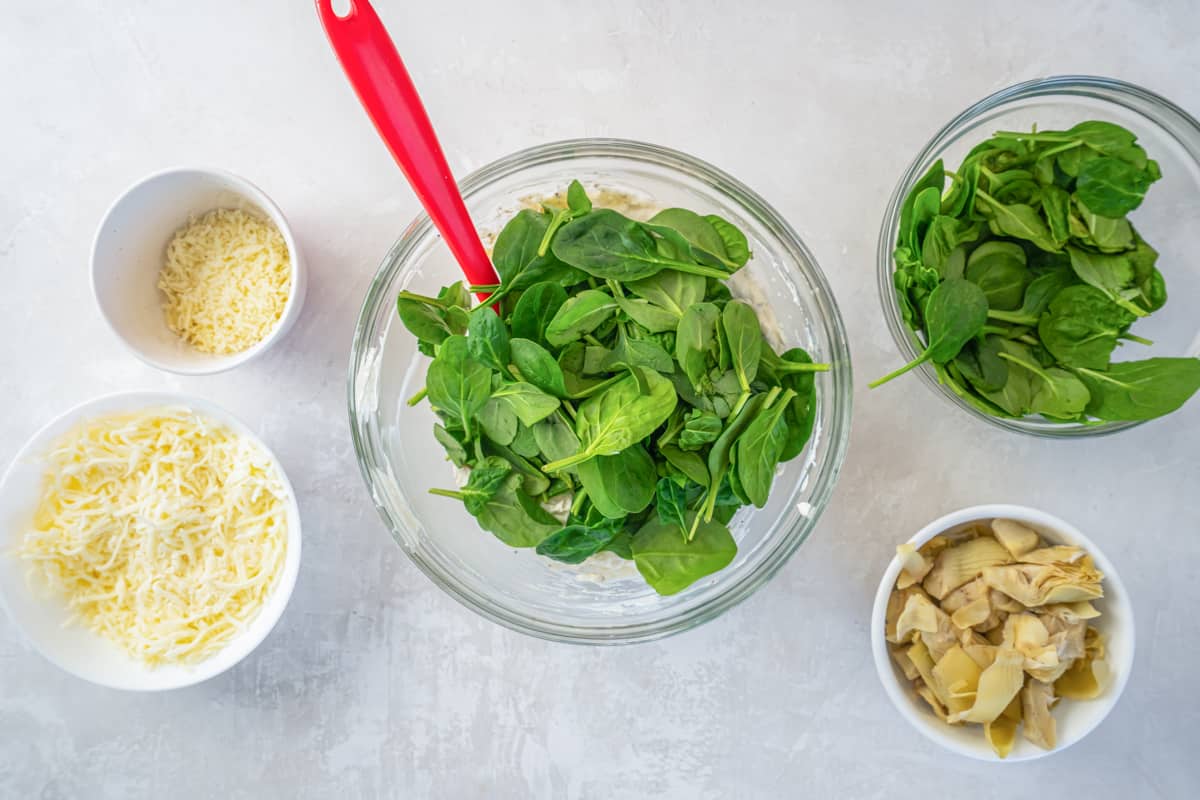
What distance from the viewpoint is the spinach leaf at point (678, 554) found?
0.94 metres

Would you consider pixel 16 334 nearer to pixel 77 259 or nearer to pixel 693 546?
pixel 77 259

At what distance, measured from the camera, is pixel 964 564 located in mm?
1134

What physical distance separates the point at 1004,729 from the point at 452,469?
0.79m

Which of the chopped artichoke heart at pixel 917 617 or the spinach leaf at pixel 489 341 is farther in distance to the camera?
the chopped artichoke heart at pixel 917 617

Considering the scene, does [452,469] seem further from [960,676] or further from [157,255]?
[960,676]

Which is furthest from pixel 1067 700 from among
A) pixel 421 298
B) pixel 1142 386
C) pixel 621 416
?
pixel 421 298

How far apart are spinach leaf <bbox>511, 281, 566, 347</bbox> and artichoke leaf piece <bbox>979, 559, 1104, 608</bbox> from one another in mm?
651

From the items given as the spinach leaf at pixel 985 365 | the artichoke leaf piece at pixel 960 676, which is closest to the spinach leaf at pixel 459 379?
the spinach leaf at pixel 985 365

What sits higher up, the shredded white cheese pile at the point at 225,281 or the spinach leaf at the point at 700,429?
the shredded white cheese pile at the point at 225,281

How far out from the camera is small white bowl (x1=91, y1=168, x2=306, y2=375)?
3.74 feet

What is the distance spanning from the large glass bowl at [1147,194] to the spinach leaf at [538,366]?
0.47 meters

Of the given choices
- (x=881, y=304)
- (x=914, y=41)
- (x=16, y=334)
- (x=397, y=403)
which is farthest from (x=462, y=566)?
(x=914, y=41)

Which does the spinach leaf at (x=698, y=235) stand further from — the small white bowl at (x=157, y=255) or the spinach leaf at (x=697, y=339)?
the small white bowl at (x=157, y=255)

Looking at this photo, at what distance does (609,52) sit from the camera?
121cm
